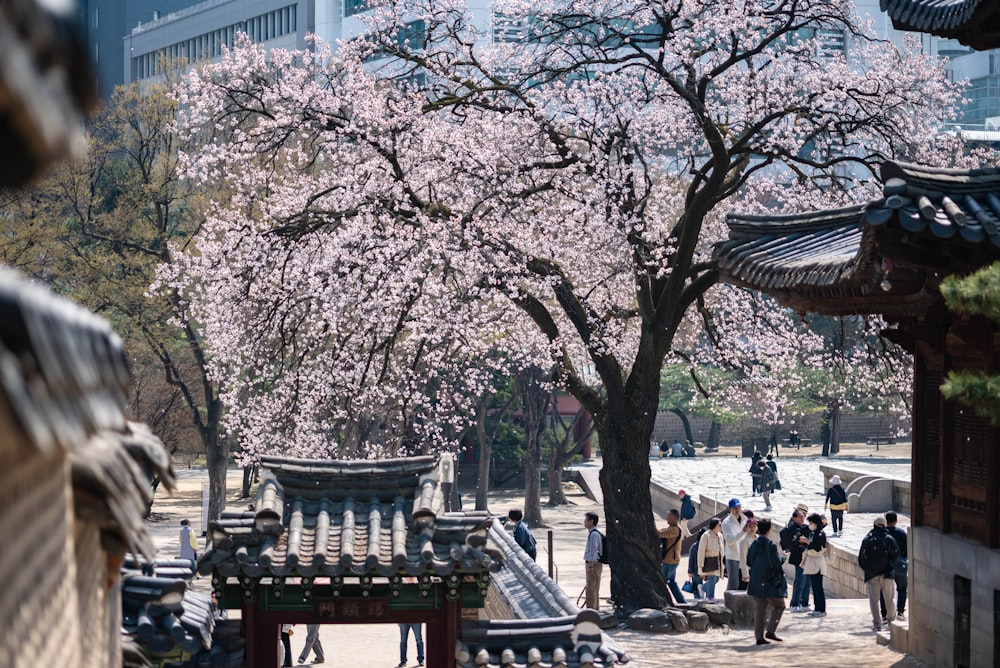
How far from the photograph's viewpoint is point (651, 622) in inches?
723

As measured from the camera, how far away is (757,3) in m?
19.0

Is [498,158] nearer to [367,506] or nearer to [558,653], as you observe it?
[367,506]

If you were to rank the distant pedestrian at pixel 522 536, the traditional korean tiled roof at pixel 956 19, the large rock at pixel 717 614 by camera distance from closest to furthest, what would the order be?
the traditional korean tiled roof at pixel 956 19, the large rock at pixel 717 614, the distant pedestrian at pixel 522 536

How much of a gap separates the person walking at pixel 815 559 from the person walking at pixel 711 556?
1543 millimetres

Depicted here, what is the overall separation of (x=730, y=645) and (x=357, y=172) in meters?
8.45

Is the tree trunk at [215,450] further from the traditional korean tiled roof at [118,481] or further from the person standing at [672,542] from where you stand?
the traditional korean tiled roof at [118,481]

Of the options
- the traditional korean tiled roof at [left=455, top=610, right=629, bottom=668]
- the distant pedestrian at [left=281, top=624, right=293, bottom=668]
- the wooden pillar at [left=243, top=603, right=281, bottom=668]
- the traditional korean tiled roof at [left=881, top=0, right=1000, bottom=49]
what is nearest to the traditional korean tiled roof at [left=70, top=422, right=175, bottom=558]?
the wooden pillar at [left=243, top=603, right=281, bottom=668]

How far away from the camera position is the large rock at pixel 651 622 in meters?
18.3

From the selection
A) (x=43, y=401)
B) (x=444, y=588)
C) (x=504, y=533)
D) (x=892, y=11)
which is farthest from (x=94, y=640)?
(x=504, y=533)

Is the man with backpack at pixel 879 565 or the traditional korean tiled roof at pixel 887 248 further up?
the traditional korean tiled roof at pixel 887 248

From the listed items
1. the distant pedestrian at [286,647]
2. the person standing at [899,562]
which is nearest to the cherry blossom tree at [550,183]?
the distant pedestrian at [286,647]

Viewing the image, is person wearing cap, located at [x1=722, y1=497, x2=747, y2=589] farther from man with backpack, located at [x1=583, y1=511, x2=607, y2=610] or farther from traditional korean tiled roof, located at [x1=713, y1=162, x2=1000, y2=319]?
traditional korean tiled roof, located at [x1=713, y1=162, x2=1000, y2=319]

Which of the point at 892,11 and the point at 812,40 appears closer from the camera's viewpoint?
the point at 892,11

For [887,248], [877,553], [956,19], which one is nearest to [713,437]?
[877,553]
